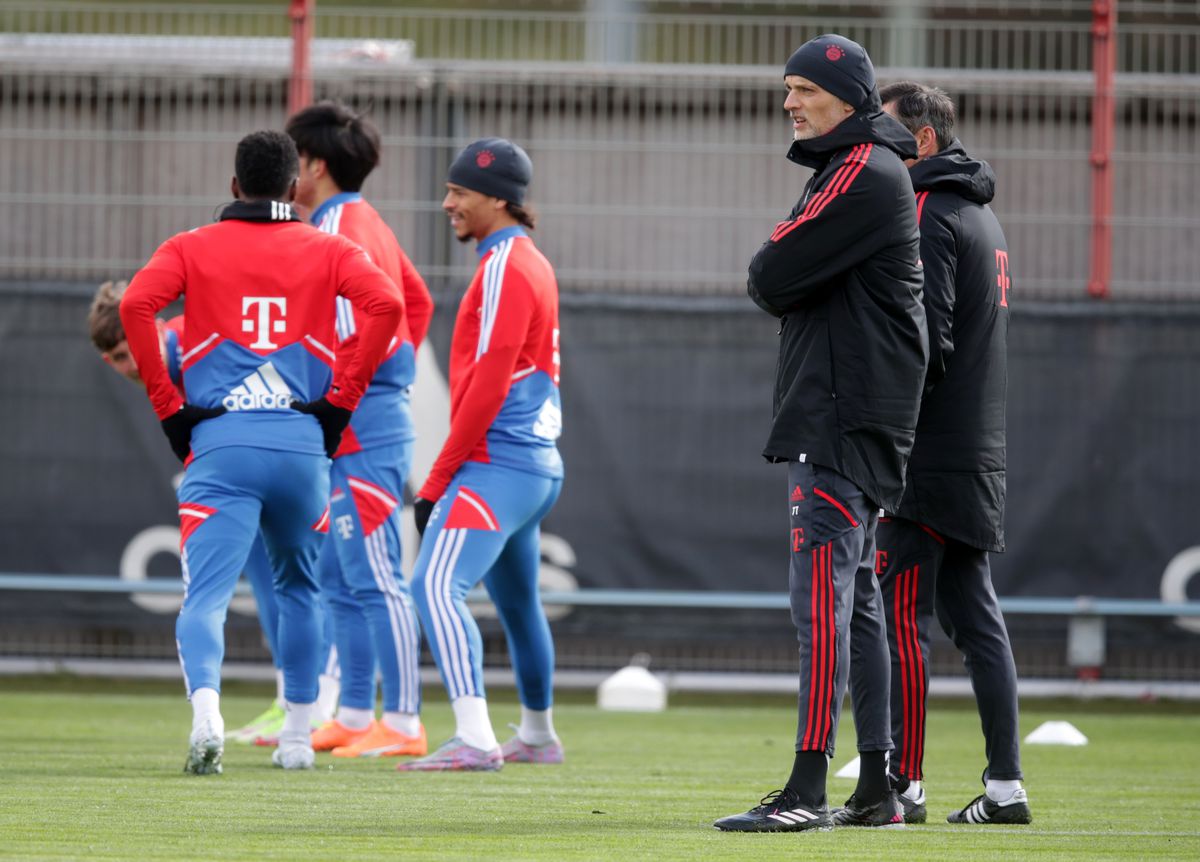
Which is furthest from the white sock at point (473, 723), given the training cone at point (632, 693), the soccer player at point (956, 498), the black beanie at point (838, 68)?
the training cone at point (632, 693)

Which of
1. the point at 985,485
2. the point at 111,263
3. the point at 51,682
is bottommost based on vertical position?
the point at 51,682

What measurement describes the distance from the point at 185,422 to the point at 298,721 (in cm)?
103

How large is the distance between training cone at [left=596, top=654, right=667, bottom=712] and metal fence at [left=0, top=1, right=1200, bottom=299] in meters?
2.13

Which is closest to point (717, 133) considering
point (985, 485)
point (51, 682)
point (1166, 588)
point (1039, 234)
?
point (1039, 234)

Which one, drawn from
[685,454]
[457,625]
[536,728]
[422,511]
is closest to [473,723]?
[457,625]

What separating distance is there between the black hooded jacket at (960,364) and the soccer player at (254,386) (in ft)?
5.72

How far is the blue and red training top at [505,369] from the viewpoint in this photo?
595 centimetres

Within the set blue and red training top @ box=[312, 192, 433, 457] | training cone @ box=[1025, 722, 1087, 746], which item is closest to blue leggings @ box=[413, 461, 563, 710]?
blue and red training top @ box=[312, 192, 433, 457]

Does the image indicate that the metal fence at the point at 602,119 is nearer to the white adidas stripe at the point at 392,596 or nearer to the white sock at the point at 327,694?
the white sock at the point at 327,694

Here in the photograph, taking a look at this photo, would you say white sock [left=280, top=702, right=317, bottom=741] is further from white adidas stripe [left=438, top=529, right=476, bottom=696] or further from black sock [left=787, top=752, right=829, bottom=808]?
black sock [left=787, top=752, right=829, bottom=808]

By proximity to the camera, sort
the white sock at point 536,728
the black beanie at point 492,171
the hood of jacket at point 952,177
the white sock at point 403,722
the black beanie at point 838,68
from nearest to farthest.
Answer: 1. the black beanie at point 838,68
2. the hood of jacket at point 952,177
3. the black beanie at point 492,171
4. the white sock at point 536,728
5. the white sock at point 403,722

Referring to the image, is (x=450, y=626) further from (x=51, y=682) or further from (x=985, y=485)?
(x=51, y=682)

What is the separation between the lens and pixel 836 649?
4.37 metres

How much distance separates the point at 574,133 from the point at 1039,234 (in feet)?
8.32
